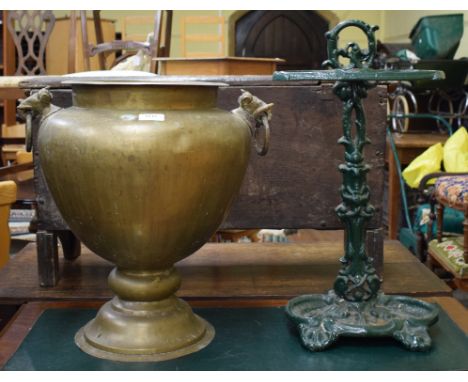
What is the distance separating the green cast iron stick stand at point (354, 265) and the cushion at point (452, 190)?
Result: 4.52ft

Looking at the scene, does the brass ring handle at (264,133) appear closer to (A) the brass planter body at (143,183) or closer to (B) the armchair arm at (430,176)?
(A) the brass planter body at (143,183)

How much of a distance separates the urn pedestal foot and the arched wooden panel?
20.9 ft

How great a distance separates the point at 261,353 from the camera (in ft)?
4.63

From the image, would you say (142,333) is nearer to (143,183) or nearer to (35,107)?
(143,183)

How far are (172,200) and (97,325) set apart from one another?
1.16 feet

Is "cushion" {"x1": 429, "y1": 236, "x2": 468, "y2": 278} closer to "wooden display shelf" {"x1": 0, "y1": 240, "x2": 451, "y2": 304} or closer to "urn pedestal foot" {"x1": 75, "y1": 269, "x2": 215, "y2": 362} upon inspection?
"wooden display shelf" {"x1": 0, "y1": 240, "x2": 451, "y2": 304}

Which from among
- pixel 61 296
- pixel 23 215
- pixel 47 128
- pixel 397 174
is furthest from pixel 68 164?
pixel 23 215

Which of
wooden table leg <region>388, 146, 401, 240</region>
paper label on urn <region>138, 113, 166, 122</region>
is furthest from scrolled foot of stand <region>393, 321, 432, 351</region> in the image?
wooden table leg <region>388, 146, 401, 240</region>

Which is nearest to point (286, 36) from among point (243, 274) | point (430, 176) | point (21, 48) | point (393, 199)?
point (21, 48)

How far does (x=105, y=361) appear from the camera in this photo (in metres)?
1.37

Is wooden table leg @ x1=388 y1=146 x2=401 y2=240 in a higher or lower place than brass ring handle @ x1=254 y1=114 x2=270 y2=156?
lower

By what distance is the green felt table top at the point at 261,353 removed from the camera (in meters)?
1.35

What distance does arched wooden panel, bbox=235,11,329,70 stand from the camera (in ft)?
24.9
